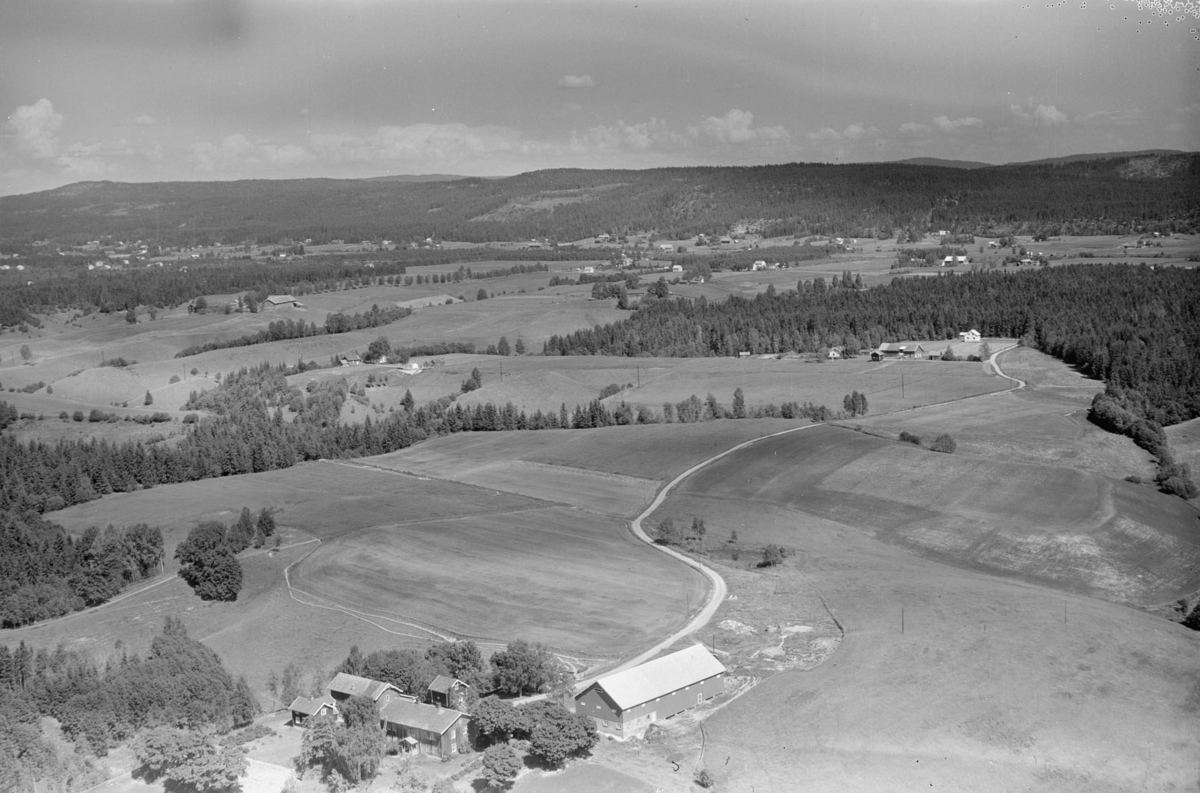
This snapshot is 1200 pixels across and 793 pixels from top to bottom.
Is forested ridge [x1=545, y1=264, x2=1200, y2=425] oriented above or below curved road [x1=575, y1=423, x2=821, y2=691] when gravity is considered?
above

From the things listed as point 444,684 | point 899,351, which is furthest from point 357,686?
point 899,351

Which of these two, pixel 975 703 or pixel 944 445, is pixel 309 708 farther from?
pixel 944 445

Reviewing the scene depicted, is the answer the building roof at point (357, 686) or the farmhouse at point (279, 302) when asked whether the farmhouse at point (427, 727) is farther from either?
the farmhouse at point (279, 302)

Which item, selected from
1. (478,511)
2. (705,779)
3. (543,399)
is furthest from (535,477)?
(705,779)

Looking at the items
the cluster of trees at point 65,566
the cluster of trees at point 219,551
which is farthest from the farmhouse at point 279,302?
the cluster of trees at point 219,551

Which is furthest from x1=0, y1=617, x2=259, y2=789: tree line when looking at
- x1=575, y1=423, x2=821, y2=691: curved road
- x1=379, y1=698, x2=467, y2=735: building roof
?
x1=575, y1=423, x2=821, y2=691: curved road

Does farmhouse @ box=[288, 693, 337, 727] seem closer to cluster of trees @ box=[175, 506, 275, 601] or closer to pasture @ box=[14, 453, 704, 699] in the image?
A: pasture @ box=[14, 453, 704, 699]
